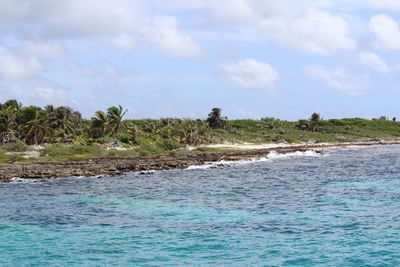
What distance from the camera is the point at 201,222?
99.7ft

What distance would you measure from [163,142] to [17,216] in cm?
6353

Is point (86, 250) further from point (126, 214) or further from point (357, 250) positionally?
point (357, 250)

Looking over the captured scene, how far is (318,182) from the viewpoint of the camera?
5169 cm

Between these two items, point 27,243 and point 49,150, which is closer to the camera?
point 27,243

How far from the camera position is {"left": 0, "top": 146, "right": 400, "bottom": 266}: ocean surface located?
890 inches

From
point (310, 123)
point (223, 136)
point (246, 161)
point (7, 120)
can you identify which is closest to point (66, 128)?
point (7, 120)

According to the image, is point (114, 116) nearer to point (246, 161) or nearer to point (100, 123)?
point (100, 123)

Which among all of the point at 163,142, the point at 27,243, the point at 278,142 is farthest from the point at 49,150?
the point at 278,142

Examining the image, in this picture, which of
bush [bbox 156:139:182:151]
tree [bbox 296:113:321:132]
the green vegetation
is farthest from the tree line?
tree [bbox 296:113:321:132]

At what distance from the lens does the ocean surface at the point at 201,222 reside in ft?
74.1

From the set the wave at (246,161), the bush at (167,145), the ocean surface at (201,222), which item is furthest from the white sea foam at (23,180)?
the bush at (167,145)

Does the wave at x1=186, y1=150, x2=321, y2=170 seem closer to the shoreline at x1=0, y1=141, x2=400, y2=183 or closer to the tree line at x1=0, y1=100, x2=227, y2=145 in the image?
the shoreline at x1=0, y1=141, x2=400, y2=183

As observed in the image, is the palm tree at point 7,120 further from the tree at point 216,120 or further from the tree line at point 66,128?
the tree at point 216,120

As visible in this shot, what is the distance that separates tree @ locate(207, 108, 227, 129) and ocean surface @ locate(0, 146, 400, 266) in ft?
309
